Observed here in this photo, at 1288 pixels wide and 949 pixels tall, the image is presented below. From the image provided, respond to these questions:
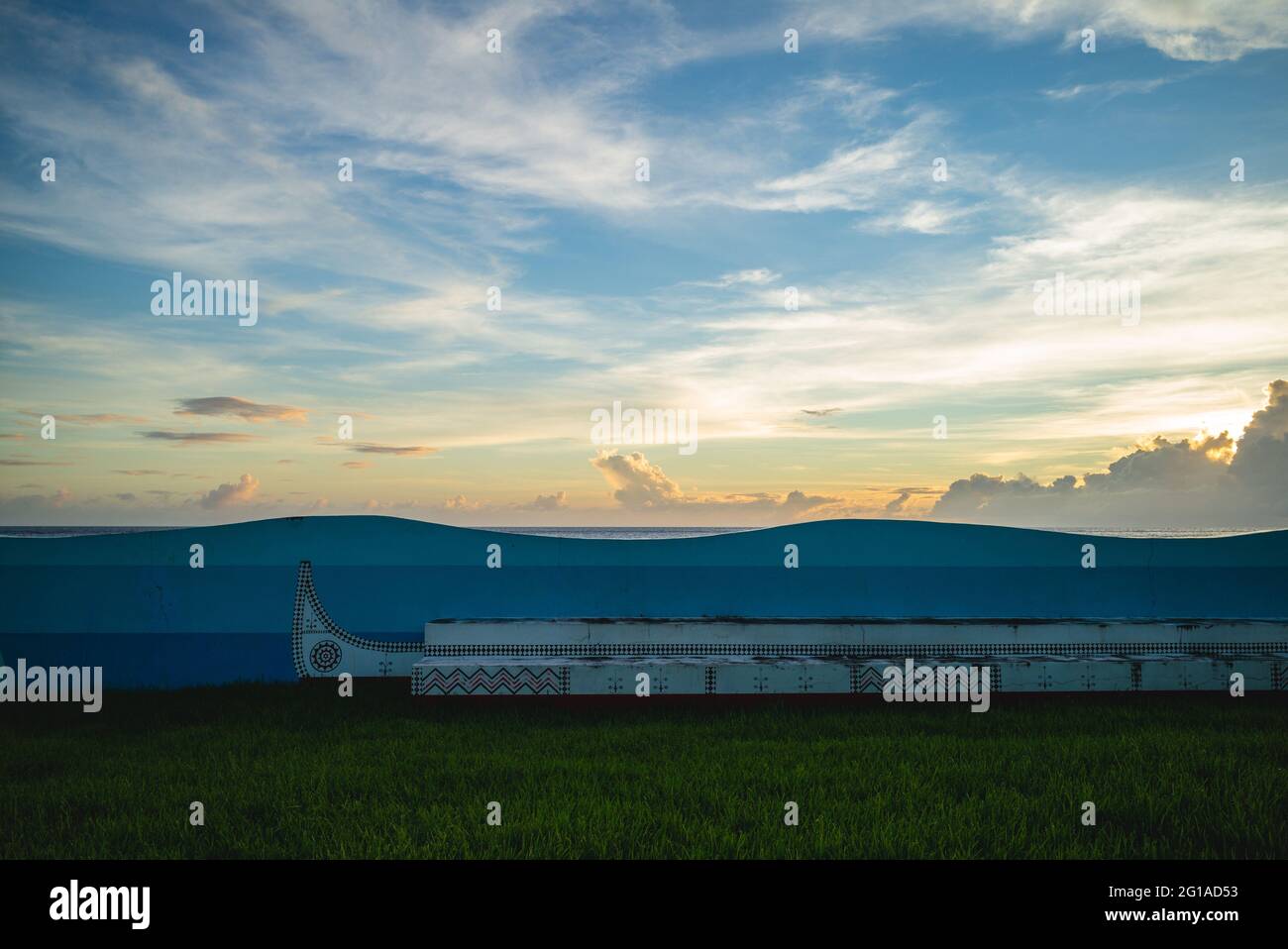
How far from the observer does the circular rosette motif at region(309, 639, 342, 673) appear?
36.7 ft

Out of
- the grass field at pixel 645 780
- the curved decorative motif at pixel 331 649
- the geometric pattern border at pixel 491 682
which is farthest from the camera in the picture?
the curved decorative motif at pixel 331 649

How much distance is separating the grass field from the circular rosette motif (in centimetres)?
129

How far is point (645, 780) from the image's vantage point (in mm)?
6504

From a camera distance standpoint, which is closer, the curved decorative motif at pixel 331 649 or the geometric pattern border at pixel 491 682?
the geometric pattern border at pixel 491 682

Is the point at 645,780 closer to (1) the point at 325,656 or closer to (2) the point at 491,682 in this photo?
(2) the point at 491,682

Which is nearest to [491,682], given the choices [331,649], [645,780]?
[331,649]

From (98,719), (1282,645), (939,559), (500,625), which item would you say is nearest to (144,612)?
(98,719)

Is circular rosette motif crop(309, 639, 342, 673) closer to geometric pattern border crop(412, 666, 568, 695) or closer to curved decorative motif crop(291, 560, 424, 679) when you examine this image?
curved decorative motif crop(291, 560, 424, 679)

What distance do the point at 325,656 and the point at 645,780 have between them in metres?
6.37

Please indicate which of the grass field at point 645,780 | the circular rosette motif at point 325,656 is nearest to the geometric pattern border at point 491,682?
the grass field at point 645,780

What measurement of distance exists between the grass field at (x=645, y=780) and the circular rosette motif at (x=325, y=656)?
129cm

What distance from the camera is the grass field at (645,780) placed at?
5238 millimetres

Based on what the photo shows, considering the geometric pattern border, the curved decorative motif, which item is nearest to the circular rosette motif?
the curved decorative motif

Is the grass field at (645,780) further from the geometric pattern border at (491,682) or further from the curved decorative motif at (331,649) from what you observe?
the curved decorative motif at (331,649)
